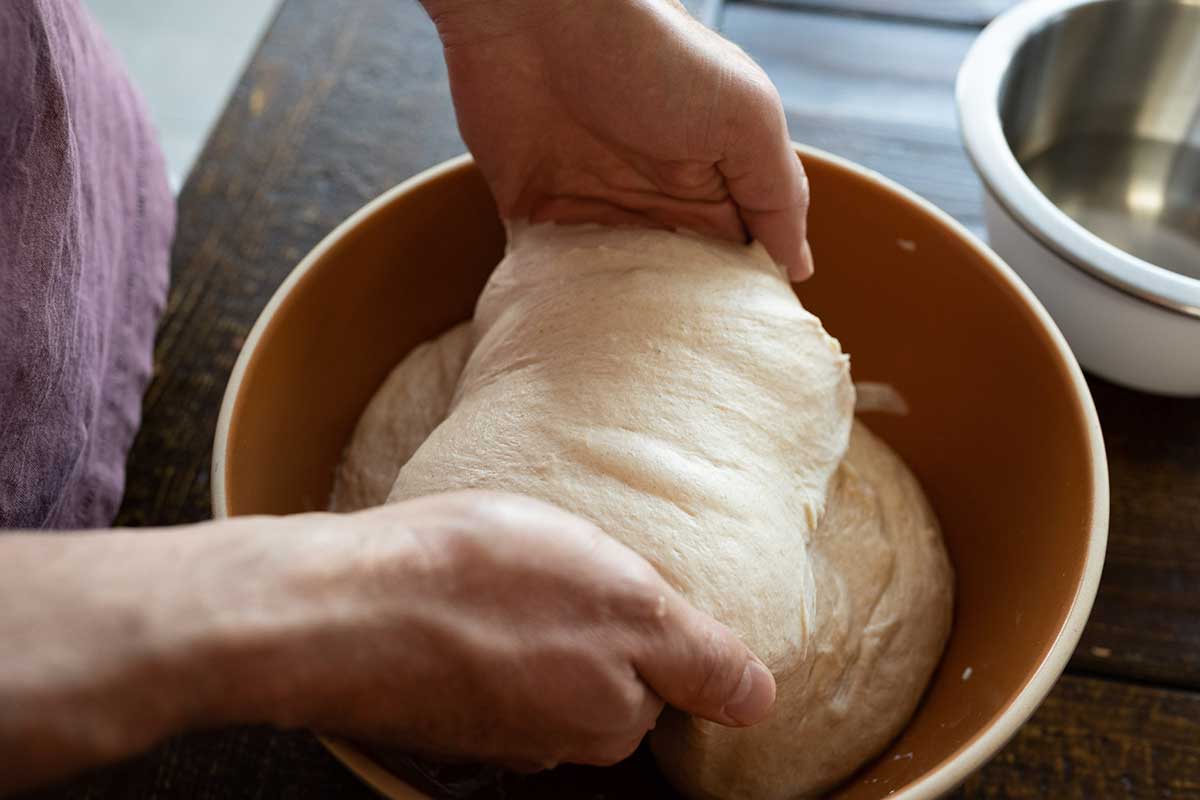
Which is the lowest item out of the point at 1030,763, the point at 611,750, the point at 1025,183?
the point at 1030,763

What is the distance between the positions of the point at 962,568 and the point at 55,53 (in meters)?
0.83

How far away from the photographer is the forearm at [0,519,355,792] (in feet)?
1.13

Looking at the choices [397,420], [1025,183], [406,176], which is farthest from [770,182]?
[406,176]

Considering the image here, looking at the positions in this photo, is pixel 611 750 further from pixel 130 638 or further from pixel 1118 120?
pixel 1118 120

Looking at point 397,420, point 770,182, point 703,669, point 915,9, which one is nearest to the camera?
point 703,669

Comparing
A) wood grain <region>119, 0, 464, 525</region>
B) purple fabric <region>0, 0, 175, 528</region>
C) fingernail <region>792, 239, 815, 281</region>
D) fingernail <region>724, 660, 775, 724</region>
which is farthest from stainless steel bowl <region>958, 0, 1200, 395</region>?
purple fabric <region>0, 0, 175, 528</region>

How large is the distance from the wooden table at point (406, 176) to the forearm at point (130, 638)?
35cm

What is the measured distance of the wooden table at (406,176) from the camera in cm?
74

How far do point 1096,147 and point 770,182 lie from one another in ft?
1.89

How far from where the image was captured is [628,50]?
729 mm

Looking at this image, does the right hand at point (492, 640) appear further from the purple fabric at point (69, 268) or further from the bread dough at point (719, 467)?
the purple fabric at point (69, 268)

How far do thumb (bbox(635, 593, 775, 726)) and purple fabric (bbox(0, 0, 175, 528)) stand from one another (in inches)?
18.0

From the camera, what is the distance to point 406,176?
3.64ft

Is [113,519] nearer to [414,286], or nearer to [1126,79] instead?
[414,286]
